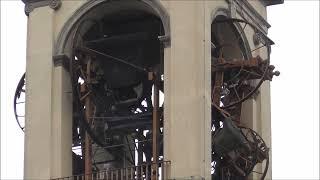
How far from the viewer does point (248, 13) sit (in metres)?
34.5

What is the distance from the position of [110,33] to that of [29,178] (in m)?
3.63

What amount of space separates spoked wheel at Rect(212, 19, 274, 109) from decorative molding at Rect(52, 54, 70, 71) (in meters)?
2.88

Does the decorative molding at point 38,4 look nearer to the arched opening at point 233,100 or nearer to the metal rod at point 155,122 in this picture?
the metal rod at point 155,122

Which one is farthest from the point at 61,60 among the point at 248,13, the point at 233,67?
the point at 248,13

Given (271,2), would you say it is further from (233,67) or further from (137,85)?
(137,85)

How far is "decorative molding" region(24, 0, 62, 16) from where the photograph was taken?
33.3m

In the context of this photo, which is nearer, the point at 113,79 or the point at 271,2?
the point at 113,79

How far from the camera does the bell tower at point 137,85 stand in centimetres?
3181

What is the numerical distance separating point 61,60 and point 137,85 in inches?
65.0

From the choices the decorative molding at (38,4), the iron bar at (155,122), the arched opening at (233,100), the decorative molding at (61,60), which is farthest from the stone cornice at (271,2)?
the decorative molding at (61,60)

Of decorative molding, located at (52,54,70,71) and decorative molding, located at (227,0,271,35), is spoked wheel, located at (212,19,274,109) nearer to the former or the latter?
decorative molding, located at (227,0,271,35)

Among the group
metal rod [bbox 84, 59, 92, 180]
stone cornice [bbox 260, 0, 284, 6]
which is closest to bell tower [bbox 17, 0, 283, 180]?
metal rod [bbox 84, 59, 92, 180]

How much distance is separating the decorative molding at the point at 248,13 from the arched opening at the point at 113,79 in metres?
1.53

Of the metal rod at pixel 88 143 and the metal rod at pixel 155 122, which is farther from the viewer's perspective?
the metal rod at pixel 88 143
